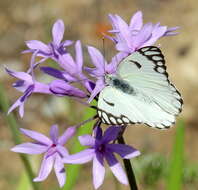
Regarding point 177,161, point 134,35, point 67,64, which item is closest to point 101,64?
point 67,64

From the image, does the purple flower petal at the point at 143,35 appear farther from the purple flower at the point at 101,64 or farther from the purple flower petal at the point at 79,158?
the purple flower petal at the point at 79,158

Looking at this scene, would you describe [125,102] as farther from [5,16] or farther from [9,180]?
[5,16]

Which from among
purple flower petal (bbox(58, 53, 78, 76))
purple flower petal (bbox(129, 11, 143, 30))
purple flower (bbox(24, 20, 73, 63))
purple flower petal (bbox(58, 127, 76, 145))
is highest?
purple flower petal (bbox(129, 11, 143, 30))

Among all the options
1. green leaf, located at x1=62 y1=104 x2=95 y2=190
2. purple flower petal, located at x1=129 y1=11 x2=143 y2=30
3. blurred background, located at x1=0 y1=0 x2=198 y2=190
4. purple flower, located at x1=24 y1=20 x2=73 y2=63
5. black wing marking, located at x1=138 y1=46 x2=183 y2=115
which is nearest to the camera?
black wing marking, located at x1=138 y1=46 x2=183 y2=115

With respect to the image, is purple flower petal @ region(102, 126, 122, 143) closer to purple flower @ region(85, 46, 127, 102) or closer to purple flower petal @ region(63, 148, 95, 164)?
purple flower petal @ region(63, 148, 95, 164)

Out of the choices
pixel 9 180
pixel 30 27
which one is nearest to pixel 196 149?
pixel 9 180

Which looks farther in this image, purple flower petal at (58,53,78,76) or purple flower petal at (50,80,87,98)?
purple flower petal at (58,53,78,76)

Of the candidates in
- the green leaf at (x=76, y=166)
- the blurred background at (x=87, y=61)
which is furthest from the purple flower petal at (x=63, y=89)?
the blurred background at (x=87, y=61)

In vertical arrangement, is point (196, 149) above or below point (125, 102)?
below

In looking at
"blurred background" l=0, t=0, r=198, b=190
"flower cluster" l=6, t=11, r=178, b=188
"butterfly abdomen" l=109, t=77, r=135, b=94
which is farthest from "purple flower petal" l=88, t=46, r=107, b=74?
"blurred background" l=0, t=0, r=198, b=190
